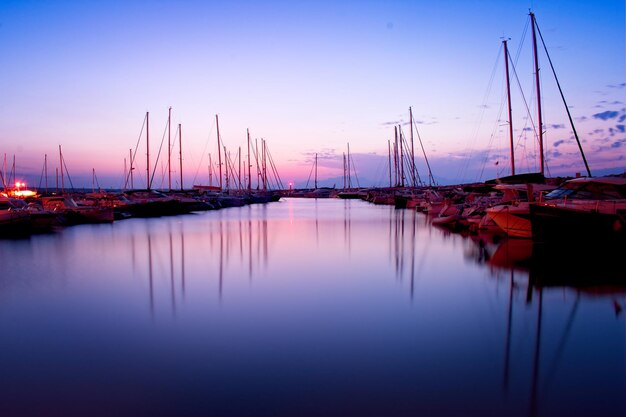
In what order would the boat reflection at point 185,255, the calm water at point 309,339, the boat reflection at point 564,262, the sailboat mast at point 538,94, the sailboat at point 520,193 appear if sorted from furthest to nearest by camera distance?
the sailboat mast at point 538,94
the sailboat at point 520,193
the boat reflection at point 185,255
the boat reflection at point 564,262
the calm water at point 309,339

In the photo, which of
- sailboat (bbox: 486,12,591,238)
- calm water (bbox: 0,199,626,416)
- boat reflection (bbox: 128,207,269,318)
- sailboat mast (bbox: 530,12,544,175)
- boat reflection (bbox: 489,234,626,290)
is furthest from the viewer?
sailboat mast (bbox: 530,12,544,175)

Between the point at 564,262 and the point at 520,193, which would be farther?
the point at 520,193

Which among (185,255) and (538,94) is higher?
(538,94)

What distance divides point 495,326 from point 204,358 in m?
5.22

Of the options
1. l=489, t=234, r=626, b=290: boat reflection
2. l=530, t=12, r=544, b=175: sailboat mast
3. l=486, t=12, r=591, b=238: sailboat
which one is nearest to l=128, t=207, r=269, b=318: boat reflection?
l=489, t=234, r=626, b=290: boat reflection

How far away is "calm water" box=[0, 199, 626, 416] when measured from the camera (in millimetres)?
5559

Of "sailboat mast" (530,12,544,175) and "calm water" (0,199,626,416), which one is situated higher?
"sailboat mast" (530,12,544,175)

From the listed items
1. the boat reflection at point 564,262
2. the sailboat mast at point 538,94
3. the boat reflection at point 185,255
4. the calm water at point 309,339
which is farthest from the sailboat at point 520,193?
the boat reflection at point 185,255

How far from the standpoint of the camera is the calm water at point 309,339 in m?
5.56

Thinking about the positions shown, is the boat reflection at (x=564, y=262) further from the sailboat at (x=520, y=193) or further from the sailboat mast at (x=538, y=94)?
the sailboat mast at (x=538, y=94)

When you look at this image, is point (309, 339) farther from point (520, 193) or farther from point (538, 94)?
point (538, 94)

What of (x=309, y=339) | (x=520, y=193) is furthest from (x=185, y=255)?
(x=520, y=193)

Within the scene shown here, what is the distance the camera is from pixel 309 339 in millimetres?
7895

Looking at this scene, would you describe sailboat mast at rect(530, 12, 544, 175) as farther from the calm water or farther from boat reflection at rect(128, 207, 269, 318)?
boat reflection at rect(128, 207, 269, 318)
